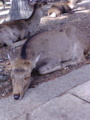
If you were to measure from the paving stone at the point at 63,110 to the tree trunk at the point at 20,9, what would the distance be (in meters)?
6.42

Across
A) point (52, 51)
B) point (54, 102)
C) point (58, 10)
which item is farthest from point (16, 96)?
point (58, 10)

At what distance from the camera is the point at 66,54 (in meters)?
6.22

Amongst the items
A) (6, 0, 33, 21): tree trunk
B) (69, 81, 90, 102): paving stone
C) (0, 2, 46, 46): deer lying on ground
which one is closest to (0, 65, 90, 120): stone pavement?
(69, 81, 90, 102): paving stone

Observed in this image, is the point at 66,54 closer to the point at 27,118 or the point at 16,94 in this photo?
the point at 16,94

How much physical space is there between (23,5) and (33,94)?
624 centimetres

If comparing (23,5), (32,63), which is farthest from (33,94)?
(23,5)

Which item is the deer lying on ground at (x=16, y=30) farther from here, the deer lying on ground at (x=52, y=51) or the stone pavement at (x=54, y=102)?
the stone pavement at (x=54, y=102)

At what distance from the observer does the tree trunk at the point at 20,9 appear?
33.3ft

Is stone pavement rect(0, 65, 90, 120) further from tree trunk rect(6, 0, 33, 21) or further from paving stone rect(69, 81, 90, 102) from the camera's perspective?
tree trunk rect(6, 0, 33, 21)

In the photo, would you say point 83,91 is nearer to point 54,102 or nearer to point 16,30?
point 54,102

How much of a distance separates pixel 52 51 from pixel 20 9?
15.9 ft

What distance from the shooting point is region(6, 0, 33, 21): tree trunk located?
1016 centimetres

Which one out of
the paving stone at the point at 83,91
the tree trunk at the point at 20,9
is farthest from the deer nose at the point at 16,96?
the tree trunk at the point at 20,9

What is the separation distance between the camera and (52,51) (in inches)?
237
